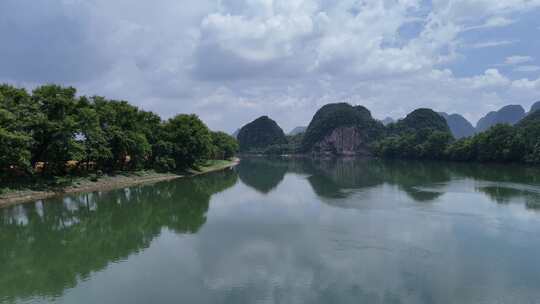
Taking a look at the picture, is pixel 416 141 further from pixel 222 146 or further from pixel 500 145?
pixel 222 146

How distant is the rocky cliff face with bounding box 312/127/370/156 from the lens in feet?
543

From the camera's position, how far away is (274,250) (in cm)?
1875

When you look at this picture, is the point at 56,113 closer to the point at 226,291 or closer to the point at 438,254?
the point at 226,291

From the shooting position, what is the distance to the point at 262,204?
33750mm

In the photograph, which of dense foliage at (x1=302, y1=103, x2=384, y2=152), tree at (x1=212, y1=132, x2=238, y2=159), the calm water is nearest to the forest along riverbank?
the calm water

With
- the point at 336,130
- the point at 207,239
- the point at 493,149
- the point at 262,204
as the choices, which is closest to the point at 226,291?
the point at 207,239

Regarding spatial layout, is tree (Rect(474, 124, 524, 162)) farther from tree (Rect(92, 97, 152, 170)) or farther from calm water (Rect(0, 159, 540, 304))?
tree (Rect(92, 97, 152, 170))

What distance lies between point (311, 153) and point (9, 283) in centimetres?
16623

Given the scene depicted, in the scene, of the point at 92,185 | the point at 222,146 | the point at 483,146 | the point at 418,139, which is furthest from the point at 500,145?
the point at 92,185

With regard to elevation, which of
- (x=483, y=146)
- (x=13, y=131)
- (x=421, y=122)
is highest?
(x=421, y=122)

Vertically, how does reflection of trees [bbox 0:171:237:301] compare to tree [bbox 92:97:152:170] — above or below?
below

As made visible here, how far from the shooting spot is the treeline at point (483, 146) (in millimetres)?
71875

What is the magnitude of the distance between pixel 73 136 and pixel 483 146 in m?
75.6

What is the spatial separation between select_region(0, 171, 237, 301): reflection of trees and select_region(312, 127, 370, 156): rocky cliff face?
133m
